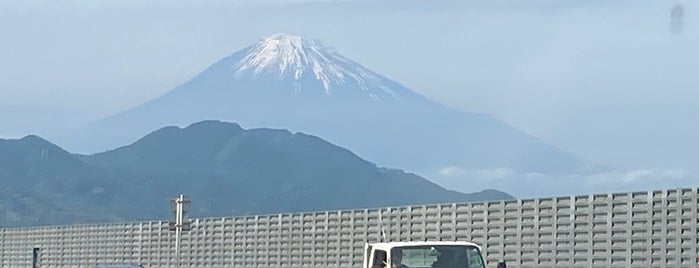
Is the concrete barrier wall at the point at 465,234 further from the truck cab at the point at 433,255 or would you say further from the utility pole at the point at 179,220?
the truck cab at the point at 433,255

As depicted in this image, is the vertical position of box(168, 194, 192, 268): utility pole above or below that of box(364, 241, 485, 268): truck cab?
above

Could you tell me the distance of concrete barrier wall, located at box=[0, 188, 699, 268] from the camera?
2959 cm

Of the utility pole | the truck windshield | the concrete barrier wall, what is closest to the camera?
the truck windshield

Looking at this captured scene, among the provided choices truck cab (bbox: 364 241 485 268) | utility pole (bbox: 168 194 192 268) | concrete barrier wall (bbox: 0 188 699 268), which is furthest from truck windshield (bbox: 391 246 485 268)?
utility pole (bbox: 168 194 192 268)

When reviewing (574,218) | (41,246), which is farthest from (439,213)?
(41,246)

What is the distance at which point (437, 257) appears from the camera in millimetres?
26703

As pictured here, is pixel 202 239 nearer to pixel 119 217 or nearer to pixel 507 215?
pixel 507 215

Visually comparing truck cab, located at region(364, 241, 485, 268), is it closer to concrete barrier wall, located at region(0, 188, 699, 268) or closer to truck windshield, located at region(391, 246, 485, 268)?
truck windshield, located at region(391, 246, 485, 268)

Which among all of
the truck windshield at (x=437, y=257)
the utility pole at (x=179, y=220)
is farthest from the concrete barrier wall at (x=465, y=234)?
the truck windshield at (x=437, y=257)

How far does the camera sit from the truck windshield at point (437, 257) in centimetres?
2677

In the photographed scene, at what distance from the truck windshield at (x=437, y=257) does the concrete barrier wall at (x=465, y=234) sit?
13.0ft

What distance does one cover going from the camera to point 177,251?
47.7 m

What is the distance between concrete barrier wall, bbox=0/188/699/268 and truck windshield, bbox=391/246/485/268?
156 inches

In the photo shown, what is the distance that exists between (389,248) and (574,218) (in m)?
6.12
